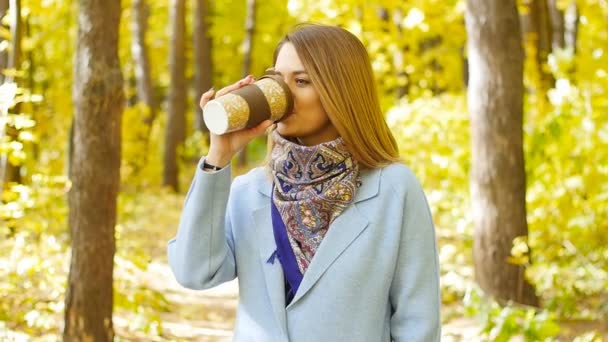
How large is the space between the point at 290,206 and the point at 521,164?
4103 mm

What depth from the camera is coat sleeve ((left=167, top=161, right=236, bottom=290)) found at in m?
2.22

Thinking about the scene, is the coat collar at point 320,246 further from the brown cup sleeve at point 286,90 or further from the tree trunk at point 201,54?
the tree trunk at point 201,54

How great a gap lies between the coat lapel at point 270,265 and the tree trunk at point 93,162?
237 centimetres

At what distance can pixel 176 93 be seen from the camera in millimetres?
15086

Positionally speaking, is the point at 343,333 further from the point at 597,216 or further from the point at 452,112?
the point at 452,112

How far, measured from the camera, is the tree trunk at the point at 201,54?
54.7 ft

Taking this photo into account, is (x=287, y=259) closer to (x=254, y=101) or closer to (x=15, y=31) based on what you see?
(x=254, y=101)

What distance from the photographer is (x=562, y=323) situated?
6.05 metres

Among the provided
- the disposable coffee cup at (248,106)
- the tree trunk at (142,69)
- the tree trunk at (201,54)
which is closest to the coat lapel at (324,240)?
the disposable coffee cup at (248,106)

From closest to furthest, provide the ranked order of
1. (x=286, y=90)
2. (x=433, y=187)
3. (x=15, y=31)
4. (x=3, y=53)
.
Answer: (x=286, y=90) < (x=15, y=31) < (x=3, y=53) < (x=433, y=187)

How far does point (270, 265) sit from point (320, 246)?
157 mm

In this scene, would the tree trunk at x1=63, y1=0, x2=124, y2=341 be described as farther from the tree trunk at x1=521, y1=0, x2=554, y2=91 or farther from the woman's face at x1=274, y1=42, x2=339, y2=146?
the tree trunk at x1=521, y1=0, x2=554, y2=91

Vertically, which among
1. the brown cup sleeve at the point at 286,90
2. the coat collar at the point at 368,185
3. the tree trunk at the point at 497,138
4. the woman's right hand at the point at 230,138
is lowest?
the tree trunk at the point at 497,138

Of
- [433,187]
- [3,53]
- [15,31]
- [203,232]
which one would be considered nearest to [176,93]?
[433,187]
